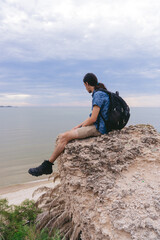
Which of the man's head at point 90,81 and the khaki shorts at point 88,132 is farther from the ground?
the man's head at point 90,81

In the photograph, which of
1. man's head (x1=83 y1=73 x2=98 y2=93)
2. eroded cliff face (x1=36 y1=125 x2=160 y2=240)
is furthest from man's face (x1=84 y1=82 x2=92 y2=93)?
eroded cliff face (x1=36 y1=125 x2=160 y2=240)

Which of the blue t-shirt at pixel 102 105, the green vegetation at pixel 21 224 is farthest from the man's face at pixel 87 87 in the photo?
the green vegetation at pixel 21 224

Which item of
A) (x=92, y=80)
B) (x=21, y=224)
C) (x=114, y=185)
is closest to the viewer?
(x=114, y=185)

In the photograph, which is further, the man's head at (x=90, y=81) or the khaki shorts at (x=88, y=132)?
the man's head at (x=90, y=81)

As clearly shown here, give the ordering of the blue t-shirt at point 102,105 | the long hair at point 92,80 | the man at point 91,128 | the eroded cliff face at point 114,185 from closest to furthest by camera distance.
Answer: the eroded cliff face at point 114,185
the man at point 91,128
the blue t-shirt at point 102,105
the long hair at point 92,80

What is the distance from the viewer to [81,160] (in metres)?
3.02

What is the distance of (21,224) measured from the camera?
4.30 m

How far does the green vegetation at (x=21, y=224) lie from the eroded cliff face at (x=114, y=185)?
1.93ft

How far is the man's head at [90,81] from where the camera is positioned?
3867mm

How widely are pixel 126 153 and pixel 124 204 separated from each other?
33.8 inches

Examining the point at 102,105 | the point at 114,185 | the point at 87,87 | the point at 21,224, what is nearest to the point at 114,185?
the point at 114,185

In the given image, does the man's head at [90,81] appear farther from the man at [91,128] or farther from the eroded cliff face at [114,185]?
the eroded cliff face at [114,185]

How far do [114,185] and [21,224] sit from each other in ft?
8.82

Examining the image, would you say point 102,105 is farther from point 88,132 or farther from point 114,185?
point 114,185
